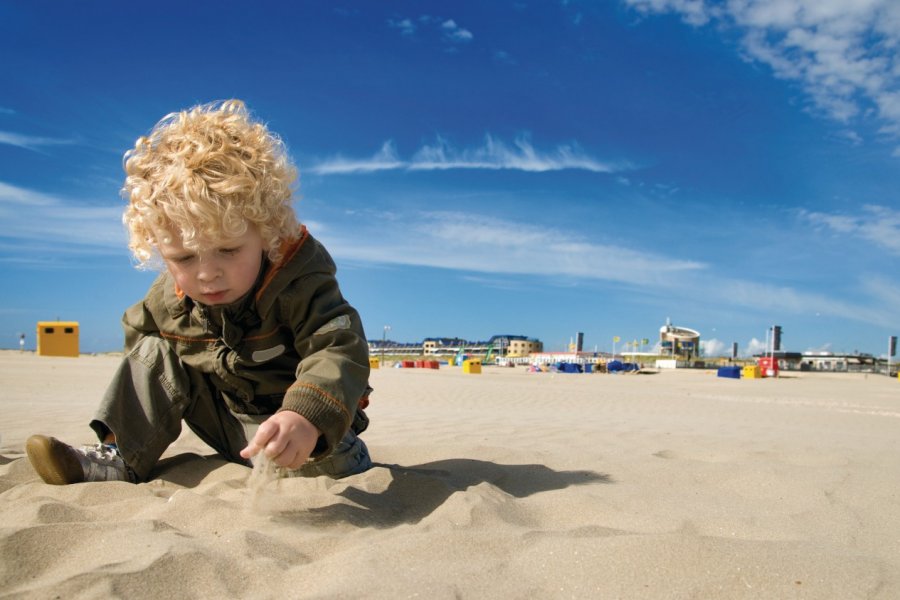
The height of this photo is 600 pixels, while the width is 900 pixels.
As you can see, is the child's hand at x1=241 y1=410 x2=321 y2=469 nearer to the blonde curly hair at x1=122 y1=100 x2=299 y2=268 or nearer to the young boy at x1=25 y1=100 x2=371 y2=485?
the young boy at x1=25 y1=100 x2=371 y2=485

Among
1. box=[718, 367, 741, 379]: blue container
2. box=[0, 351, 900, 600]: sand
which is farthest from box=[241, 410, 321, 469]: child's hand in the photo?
box=[718, 367, 741, 379]: blue container

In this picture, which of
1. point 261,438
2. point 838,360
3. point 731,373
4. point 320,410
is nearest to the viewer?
point 261,438

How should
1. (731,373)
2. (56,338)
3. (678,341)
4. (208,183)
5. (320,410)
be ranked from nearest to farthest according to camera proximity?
1. (320,410)
2. (208,183)
3. (56,338)
4. (731,373)
5. (678,341)

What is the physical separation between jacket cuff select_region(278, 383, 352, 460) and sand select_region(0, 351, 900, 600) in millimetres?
204

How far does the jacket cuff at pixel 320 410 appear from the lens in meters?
1.87

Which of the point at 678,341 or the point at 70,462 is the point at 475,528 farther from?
the point at 678,341

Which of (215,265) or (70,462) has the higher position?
(215,265)

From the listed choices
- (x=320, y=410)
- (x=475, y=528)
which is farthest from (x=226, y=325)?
(x=475, y=528)

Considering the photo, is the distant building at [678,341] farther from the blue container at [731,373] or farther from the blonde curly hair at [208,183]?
the blonde curly hair at [208,183]

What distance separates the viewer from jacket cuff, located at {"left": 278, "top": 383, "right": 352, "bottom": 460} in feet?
6.15

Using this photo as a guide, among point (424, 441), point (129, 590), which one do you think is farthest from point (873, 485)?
point (129, 590)

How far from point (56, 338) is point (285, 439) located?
2433 centimetres

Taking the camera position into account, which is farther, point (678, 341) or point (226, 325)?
point (678, 341)

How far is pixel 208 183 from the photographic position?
2092 millimetres
